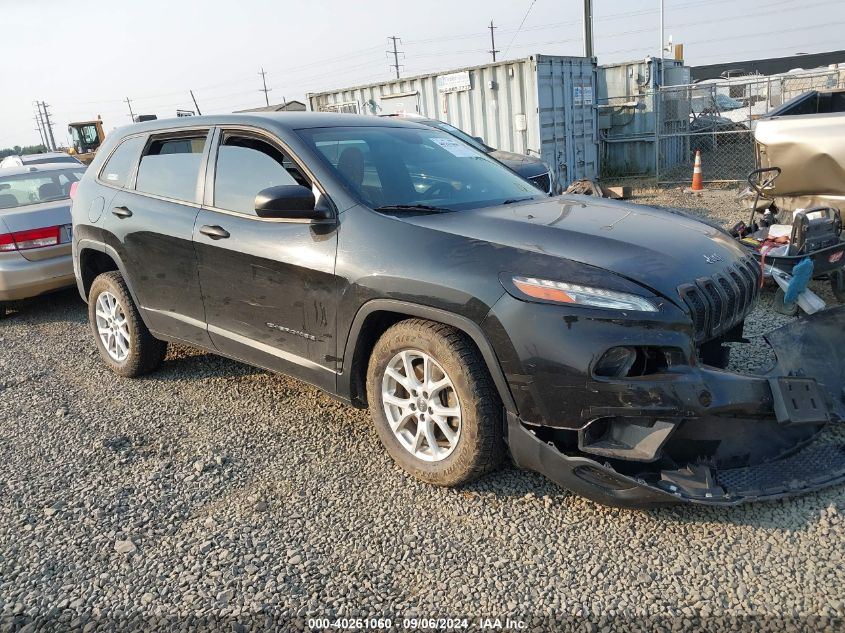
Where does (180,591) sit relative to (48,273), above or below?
below

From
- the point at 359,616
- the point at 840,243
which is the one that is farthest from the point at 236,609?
the point at 840,243

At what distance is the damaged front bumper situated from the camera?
2643 mm

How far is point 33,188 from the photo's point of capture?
7684 millimetres

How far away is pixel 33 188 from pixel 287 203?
5875 mm

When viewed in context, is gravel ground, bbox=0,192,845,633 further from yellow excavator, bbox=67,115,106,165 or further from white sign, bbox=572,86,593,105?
yellow excavator, bbox=67,115,106,165

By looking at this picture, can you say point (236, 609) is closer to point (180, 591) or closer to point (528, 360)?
point (180, 591)

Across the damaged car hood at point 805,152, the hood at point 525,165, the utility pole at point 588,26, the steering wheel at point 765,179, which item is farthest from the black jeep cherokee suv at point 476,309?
the utility pole at point 588,26

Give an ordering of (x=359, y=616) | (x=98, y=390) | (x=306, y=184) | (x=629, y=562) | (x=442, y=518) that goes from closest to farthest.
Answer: (x=359, y=616)
(x=629, y=562)
(x=442, y=518)
(x=306, y=184)
(x=98, y=390)

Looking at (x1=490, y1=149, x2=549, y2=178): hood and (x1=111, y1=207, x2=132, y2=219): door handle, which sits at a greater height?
(x1=111, y1=207, x2=132, y2=219): door handle

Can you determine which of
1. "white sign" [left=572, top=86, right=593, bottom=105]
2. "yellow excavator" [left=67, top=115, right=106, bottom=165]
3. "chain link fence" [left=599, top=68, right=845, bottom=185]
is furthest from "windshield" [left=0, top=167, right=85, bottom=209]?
"yellow excavator" [left=67, top=115, right=106, bottom=165]

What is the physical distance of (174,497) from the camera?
3.34m

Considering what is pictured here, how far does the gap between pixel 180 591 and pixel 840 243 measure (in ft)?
16.9

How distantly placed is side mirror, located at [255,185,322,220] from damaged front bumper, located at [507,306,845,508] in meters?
1.45

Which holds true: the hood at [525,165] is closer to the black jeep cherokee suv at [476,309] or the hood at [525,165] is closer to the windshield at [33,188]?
the black jeep cherokee suv at [476,309]
